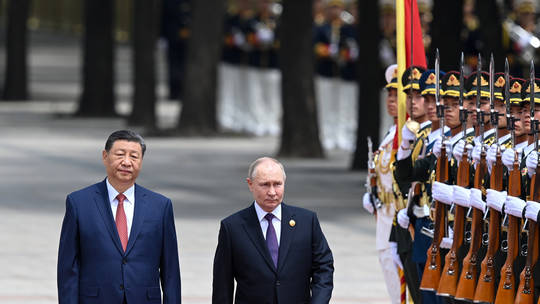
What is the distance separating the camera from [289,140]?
23.3 m

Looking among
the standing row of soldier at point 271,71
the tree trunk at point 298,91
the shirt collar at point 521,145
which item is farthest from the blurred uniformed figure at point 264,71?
the shirt collar at point 521,145

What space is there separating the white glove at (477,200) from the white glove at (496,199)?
14 cm

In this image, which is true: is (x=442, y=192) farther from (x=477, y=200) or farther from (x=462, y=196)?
(x=477, y=200)

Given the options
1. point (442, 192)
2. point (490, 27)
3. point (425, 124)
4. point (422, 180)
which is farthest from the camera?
point (490, 27)

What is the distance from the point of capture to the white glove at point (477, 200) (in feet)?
27.5

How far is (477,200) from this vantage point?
27.6 feet

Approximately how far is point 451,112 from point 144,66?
2078 centimetres

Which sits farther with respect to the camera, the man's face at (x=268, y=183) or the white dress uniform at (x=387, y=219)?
the white dress uniform at (x=387, y=219)

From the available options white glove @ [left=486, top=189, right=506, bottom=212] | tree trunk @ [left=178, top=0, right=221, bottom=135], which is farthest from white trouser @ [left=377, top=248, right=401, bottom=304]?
tree trunk @ [left=178, top=0, right=221, bottom=135]

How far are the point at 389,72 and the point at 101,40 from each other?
73.3ft

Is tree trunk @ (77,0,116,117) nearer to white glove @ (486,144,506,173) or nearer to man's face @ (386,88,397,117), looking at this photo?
man's face @ (386,88,397,117)

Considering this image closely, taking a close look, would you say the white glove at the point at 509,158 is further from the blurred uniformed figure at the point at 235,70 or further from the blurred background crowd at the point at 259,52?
the blurred uniformed figure at the point at 235,70

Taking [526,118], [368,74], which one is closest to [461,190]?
[526,118]

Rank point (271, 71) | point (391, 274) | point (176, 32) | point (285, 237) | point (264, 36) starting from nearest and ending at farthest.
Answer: point (285, 237), point (391, 274), point (264, 36), point (271, 71), point (176, 32)
